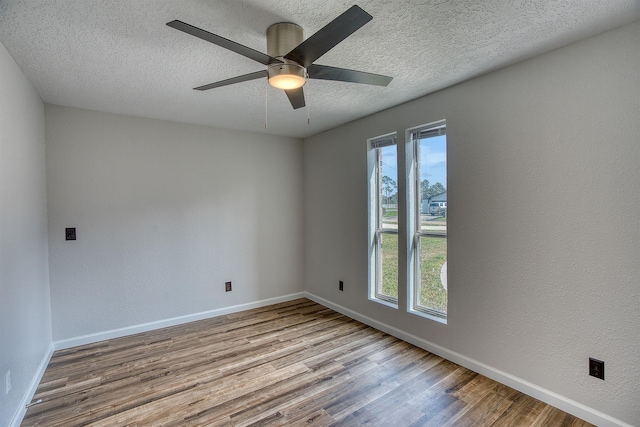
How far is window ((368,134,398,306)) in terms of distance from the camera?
326 centimetres

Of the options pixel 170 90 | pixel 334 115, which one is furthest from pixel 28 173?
pixel 334 115

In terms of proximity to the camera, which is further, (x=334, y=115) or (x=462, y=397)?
(x=334, y=115)

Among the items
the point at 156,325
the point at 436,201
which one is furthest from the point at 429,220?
the point at 156,325

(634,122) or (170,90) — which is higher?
(170,90)

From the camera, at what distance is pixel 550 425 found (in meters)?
1.84

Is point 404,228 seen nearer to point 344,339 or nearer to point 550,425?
point 344,339

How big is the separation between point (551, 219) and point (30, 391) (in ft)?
12.4

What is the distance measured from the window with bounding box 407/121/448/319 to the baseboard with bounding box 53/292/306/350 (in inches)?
81.3

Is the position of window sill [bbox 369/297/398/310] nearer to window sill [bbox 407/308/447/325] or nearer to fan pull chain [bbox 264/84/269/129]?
window sill [bbox 407/308/447/325]

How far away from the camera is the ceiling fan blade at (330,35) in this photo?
3.94 feet

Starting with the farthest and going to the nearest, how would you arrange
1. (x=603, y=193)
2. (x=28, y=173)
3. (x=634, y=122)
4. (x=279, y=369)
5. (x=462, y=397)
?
1. (x=279, y=369)
2. (x=28, y=173)
3. (x=462, y=397)
4. (x=603, y=193)
5. (x=634, y=122)

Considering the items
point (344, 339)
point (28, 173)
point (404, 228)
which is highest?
point (28, 173)

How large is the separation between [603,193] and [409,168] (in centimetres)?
145

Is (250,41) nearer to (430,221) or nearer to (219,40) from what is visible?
(219,40)
